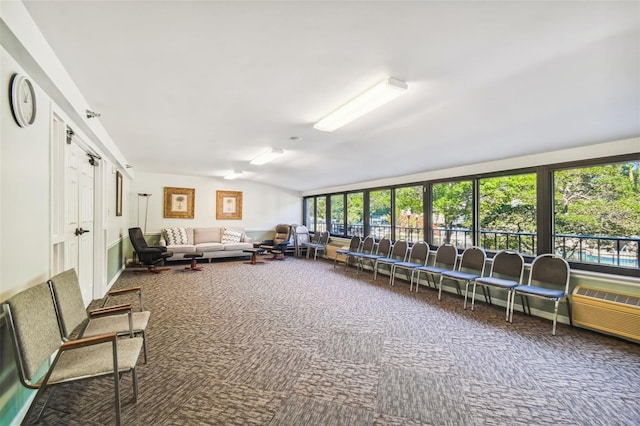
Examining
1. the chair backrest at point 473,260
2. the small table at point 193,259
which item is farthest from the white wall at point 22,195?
the chair backrest at point 473,260

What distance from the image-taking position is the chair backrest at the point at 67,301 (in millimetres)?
1964

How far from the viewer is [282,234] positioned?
9016 millimetres

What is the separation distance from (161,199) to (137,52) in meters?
6.74

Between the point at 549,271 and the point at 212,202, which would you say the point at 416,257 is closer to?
the point at 549,271

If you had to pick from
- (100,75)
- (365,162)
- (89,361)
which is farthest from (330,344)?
(365,162)

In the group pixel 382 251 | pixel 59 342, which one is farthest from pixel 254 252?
pixel 59 342

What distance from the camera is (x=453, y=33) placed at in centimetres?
185

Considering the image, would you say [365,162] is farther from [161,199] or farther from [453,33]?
[161,199]

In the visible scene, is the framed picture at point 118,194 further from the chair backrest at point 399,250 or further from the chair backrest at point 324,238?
the chair backrest at point 399,250

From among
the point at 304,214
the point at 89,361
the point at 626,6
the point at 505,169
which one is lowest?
the point at 89,361

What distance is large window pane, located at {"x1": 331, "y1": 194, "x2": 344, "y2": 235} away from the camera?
834 centimetres

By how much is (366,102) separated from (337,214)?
585cm

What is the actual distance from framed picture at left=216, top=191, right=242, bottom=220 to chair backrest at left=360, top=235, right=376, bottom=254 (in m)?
4.31

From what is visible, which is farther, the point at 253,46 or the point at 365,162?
the point at 365,162
